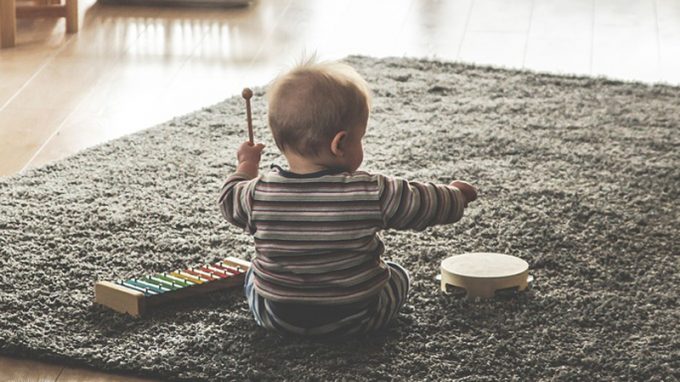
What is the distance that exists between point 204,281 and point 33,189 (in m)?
0.57

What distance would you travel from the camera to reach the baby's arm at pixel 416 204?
1.47m

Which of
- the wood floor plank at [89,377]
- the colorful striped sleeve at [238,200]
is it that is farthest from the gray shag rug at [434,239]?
the colorful striped sleeve at [238,200]

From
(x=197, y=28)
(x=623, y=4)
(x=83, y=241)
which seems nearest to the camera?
(x=83, y=241)

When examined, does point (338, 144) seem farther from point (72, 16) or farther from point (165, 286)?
point (72, 16)

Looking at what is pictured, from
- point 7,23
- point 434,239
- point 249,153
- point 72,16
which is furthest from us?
point 72,16

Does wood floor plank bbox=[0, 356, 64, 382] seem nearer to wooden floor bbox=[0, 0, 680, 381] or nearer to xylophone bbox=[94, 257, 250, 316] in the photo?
xylophone bbox=[94, 257, 250, 316]

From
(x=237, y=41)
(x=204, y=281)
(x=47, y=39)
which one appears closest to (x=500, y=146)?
(x=204, y=281)

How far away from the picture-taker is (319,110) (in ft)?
4.79

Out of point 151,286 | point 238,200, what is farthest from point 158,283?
point 238,200

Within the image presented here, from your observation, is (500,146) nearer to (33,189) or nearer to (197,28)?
(33,189)

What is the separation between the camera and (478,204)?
2020mm

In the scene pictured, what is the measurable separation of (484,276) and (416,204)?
0.67 feet

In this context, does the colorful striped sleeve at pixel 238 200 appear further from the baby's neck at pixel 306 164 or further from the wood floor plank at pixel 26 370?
the wood floor plank at pixel 26 370

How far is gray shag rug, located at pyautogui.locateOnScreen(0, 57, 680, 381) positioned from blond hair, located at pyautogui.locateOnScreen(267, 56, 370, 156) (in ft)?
0.89
